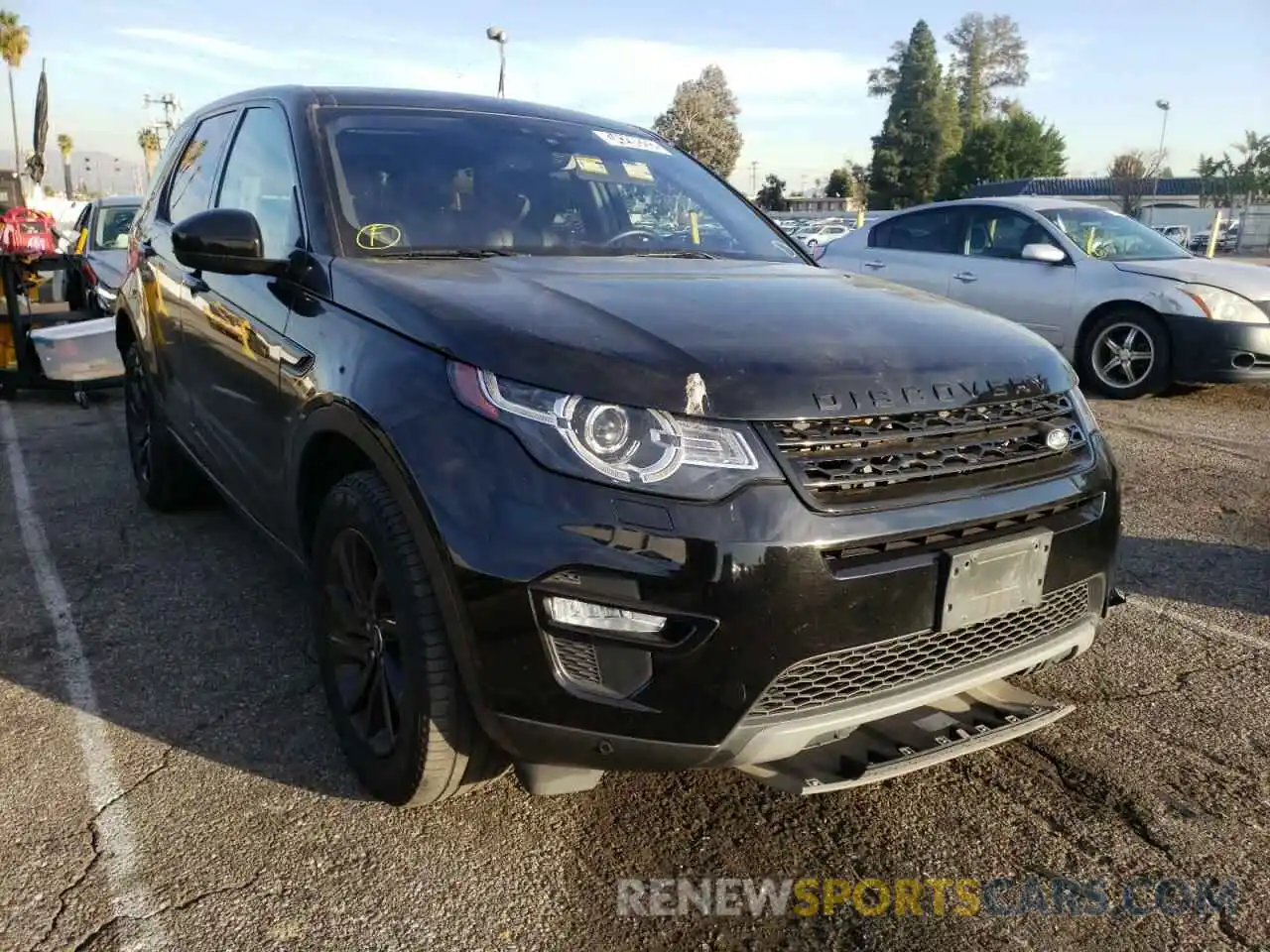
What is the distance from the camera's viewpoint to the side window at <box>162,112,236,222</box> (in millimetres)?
4031

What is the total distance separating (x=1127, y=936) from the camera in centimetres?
218

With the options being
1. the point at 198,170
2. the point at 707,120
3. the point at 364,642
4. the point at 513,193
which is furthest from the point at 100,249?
the point at 707,120

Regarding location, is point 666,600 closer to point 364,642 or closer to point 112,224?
point 364,642

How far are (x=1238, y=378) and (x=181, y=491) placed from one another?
697 centimetres

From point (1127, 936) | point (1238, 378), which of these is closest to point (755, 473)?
point (1127, 936)

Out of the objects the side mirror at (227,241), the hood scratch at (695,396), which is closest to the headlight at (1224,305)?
the hood scratch at (695,396)

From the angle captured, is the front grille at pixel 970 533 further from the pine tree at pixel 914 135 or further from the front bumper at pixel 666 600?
the pine tree at pixel 914 135

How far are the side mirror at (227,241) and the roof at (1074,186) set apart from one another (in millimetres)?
54422

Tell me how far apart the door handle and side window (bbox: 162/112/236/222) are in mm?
262

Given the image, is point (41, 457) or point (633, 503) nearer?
point (633, 503)

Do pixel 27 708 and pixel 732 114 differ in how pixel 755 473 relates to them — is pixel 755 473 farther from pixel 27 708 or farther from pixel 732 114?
pixel 732 114

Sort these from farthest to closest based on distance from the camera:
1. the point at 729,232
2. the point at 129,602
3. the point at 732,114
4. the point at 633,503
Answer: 1. the point at 732,114
2. the point at 129,602
3. the point at 729,232
4. the point at 633,503

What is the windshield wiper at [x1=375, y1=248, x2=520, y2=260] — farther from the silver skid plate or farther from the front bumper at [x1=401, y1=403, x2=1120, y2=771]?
the silver skid plate

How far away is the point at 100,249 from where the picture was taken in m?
10.6
